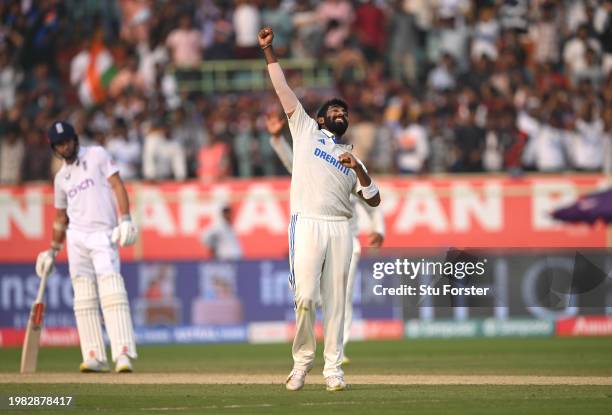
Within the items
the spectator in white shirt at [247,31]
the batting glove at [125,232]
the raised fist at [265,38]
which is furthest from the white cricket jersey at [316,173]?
the spectator in white shirt at [247,31]

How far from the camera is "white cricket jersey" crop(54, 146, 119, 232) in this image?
15.0 metres

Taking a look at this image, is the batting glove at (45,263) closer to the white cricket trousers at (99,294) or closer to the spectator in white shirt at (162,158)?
the white cricket trousers at (99,294)

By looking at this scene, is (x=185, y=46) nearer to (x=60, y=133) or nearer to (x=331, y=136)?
(x=60, y=133)

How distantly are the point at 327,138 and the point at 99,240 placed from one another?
3713 mm

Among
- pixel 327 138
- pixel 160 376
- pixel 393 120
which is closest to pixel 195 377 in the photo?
pixel 160 376

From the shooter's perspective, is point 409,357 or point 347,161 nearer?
point 347,161

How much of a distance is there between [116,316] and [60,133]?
6.50 ft

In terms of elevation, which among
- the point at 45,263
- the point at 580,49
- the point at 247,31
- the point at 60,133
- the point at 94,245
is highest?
the point at 247,31

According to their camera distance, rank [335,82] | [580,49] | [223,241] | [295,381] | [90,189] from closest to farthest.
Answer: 1. [295,381]
2. [90,189]
3. [223,241]
4. [580,49]
5. [335,82]

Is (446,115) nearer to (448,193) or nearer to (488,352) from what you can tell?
(448,193)

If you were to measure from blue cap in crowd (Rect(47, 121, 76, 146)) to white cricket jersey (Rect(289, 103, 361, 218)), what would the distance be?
11.6 feet

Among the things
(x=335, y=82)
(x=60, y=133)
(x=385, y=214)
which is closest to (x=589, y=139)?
(x=385, y=214)

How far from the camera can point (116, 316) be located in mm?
14852

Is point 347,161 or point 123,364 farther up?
point 347,161
